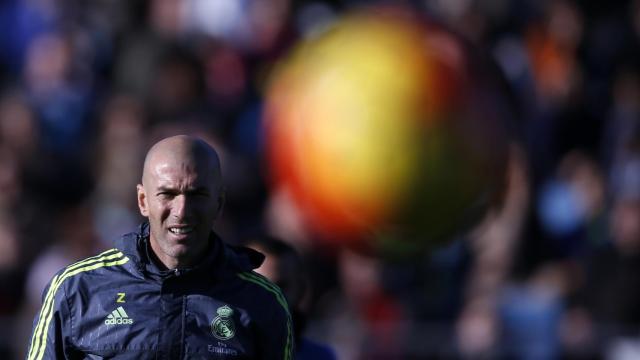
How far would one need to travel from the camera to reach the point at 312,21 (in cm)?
1281

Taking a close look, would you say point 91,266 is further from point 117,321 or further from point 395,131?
point 395,131

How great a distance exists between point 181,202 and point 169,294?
306 mm

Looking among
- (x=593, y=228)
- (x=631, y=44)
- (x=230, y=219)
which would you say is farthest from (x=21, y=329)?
(x=631, y=44)

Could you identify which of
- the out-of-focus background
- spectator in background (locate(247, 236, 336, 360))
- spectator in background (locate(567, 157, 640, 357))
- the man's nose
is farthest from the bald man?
spectator in background (locate(567, 157, 640, 357))

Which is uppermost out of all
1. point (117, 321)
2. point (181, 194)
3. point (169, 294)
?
point (181, 194)

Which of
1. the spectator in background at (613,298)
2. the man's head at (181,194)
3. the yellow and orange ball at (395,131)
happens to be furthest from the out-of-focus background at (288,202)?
the man's head at (181,194)

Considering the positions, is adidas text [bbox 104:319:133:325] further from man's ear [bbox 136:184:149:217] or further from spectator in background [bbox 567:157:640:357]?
spectator in background [bbox 567:157:640:357]

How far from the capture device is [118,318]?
4543 millimetres

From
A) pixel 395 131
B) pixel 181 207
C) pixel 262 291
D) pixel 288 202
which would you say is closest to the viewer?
pixel 181 207

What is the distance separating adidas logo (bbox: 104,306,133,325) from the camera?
14.9ft

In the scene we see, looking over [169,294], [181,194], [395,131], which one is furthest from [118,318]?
[395,131]

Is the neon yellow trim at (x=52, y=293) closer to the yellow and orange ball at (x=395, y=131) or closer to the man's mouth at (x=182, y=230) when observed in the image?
the man's mouth at (x=182, y=230)

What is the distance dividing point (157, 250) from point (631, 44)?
354 inches

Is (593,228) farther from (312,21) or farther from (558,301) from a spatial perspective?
(312,21)
